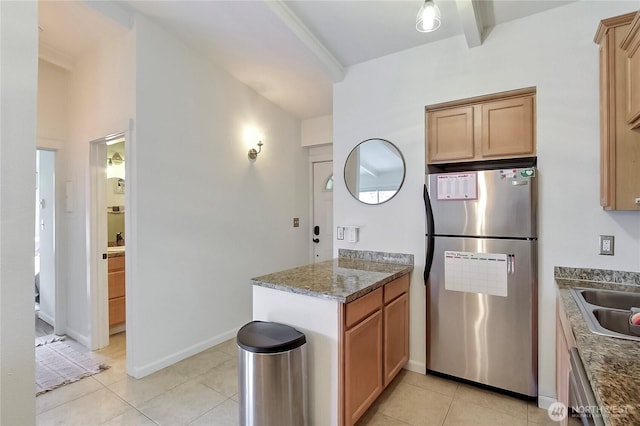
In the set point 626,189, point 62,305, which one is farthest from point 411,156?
point 62,305

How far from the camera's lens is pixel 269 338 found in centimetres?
166

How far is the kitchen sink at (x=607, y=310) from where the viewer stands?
122cm

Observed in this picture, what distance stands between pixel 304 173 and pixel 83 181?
103 inches

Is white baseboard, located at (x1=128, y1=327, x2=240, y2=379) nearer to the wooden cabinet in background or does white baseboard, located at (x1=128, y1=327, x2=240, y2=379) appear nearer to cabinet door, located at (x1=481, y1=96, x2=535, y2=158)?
the wooden cabinet in background

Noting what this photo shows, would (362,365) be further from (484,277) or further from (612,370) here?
(612,370)

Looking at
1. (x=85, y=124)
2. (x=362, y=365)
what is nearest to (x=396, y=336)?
(x=362, y=365)

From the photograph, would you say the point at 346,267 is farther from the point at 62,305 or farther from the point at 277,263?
the point at 62,305

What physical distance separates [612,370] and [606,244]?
4.62 ft

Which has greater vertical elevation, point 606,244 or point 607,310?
point 606,244

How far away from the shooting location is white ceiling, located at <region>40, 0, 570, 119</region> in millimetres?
2150

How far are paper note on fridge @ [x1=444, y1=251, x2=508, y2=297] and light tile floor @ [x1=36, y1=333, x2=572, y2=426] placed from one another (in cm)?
77

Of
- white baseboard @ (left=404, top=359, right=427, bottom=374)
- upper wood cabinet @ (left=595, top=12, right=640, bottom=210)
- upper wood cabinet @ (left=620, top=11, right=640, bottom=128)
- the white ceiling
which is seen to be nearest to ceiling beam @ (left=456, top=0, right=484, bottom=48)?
the white ceiling

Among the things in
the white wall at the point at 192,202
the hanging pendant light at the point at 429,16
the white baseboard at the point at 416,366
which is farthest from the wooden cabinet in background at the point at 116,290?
the hanging pendant light at the point at 429,16

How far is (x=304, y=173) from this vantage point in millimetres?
4504
